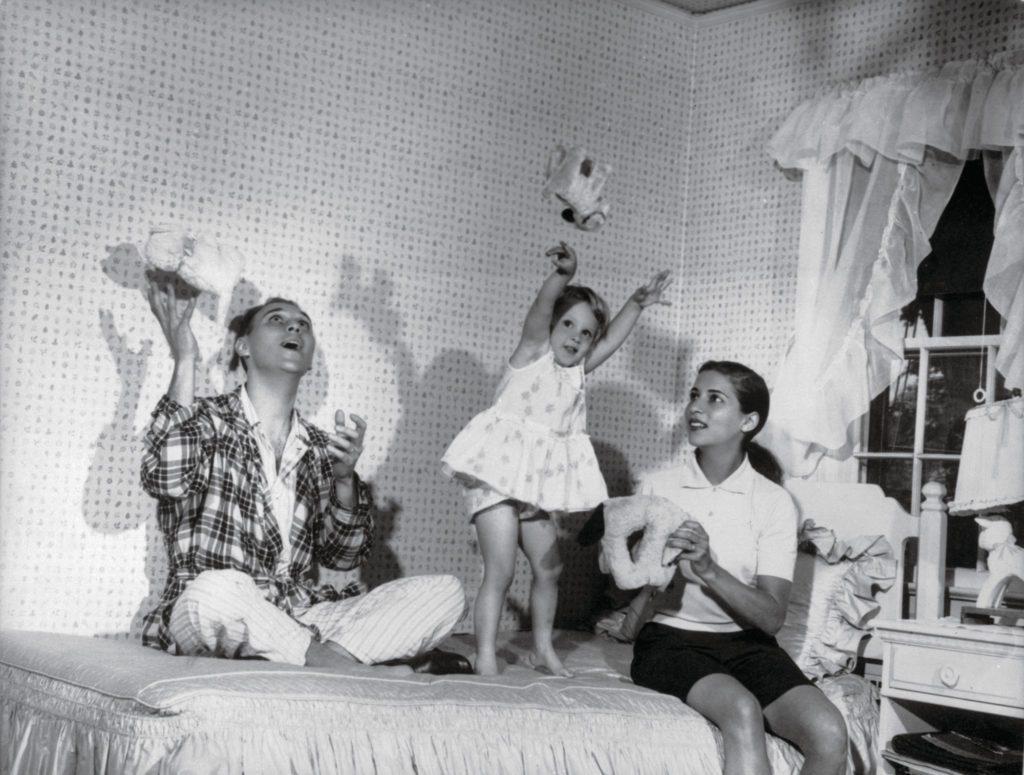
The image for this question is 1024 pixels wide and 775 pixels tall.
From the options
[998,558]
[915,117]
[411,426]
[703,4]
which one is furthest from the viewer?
[703,4]

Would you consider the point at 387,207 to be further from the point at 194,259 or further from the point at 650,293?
the point at 650,293

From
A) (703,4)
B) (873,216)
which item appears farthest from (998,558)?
(703,4)

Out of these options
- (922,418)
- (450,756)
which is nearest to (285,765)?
(450,756)

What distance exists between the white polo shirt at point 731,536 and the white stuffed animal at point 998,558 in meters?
0.62

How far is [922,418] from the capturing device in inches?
174

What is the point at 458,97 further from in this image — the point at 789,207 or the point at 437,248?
the point at 789,207

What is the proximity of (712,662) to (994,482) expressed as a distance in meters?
1.09

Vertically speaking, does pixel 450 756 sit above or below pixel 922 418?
below

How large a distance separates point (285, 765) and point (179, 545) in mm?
995

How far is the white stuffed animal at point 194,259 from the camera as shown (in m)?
3.83

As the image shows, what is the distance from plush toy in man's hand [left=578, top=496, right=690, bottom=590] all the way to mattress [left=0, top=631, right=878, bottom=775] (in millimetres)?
282

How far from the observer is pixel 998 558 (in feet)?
12.8

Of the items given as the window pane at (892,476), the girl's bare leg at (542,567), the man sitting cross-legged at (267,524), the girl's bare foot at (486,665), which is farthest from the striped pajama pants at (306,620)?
the window pane at (892,476)

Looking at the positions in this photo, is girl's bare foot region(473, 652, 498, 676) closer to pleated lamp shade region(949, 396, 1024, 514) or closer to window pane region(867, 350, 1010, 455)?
pleated lamp shade region(949, 396, 1024, 514)
